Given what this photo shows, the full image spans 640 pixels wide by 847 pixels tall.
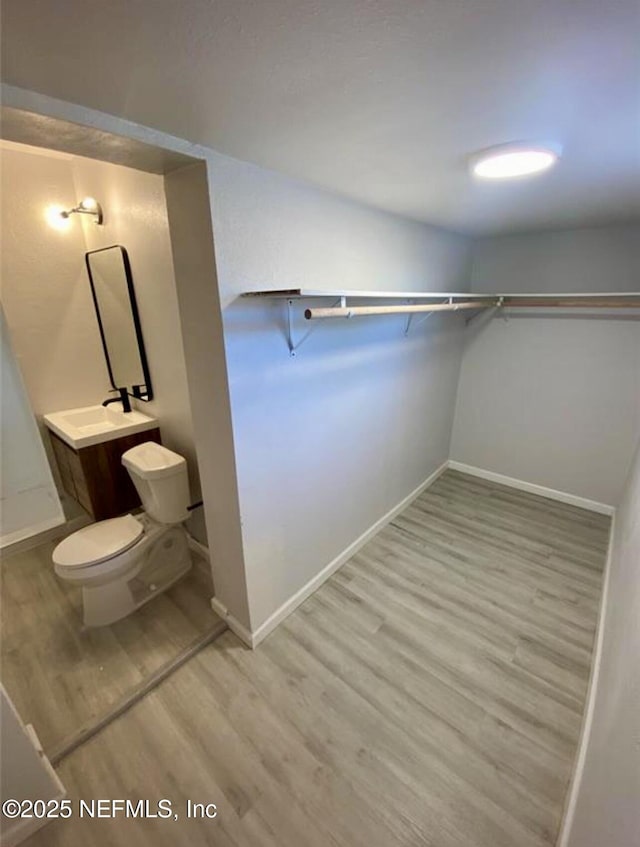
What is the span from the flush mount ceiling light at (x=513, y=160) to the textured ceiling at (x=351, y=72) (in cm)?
4

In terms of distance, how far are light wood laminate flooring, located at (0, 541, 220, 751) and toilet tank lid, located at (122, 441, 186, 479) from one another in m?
0.77

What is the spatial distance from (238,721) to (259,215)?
208 centimetres

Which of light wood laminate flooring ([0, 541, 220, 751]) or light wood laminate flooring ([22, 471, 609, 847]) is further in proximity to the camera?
light wood laminate flooring ([0, 541, 220, 751])

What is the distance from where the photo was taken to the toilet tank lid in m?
2.02

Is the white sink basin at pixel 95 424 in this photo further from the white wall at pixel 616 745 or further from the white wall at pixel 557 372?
the white wall at pixel 557 372

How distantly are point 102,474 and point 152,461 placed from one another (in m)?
0.43

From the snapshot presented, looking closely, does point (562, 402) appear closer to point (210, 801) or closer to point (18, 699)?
point (210, 801)

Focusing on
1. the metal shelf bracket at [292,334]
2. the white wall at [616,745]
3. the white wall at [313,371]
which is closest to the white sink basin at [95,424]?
the white wall at [313,371]

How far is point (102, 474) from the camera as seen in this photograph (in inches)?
88.6

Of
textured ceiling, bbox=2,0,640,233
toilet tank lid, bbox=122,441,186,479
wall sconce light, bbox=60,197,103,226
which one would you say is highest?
wall sconce light, bbox=60,197,103,226

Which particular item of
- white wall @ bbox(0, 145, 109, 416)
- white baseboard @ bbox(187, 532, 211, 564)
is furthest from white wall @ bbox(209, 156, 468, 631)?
white wall @ bbox(0, 145, 109, 416)

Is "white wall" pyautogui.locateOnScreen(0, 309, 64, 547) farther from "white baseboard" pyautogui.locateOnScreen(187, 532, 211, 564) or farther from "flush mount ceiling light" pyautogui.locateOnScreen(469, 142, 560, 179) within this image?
"flush mount ceiling light" pyautogui.locateOnScreen(469, 142, 560, 179)

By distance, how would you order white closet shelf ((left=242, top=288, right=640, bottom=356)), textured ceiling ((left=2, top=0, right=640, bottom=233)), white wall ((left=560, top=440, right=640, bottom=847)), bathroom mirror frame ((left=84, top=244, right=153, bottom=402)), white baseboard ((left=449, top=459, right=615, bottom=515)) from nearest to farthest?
textured ceiling ((left=2, top=0, right=640, bottom=233))
white wall ((left=560, top=440, right=640, bottom=847))
white closet shelf ((left=242, top=288, right=640, bottom=356))
bathroom mirror frame ((left=84, top=244, right=153, bottom=402))
white baseboard ((left=449, top=459, right=615, bottom=515))

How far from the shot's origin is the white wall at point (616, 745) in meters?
0.78
